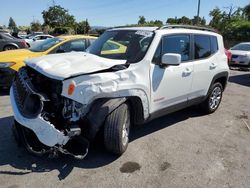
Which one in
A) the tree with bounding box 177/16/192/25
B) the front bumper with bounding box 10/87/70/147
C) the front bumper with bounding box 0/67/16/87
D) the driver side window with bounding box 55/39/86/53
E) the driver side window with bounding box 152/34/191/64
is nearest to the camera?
the front bumper with bounding box 10/87/70/147

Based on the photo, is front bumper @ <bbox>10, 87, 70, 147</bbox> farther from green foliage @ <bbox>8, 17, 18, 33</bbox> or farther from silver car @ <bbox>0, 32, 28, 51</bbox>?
green foliage @ <bbox>8, 17, 18, 33</bbox>

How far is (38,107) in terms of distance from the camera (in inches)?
145

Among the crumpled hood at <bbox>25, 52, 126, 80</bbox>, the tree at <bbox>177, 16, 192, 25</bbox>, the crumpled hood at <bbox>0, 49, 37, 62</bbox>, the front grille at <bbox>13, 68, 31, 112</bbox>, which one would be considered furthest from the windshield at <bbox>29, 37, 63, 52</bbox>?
the tree at <bbox>177, 16, 192, 25</bbox>

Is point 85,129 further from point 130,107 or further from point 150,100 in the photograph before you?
point 150,100

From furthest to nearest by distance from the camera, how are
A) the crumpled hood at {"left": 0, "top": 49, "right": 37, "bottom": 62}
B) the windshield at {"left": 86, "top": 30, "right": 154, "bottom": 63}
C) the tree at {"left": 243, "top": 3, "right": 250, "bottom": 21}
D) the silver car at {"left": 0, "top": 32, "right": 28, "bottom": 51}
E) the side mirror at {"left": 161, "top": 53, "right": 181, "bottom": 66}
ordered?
1. the tree at {"left": 243, "top": 3, "right": 250, "bottom": 21}
2. the silver car at {"left": 0, "top": 32, "right": 28, "bottom": 51}
3. the crumpled hood at {"left": 0, "top": 49, "right": 37, "bottom": 62}
4. the windshield at {"left": 86, "top": 30, "right": 154, "bottom": 63}
5. the side mirror at {"left": 161, "top": 53, "right": 181, "bottom": 66}

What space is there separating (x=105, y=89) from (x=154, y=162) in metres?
1.30

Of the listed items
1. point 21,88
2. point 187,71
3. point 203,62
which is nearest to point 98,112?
point 21,88

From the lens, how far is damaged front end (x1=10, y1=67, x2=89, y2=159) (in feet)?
11.4

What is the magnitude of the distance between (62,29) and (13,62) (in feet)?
148

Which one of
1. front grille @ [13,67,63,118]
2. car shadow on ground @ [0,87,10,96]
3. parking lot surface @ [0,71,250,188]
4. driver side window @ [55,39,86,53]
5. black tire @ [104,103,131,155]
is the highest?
driver side window @ [55,39,86,53]

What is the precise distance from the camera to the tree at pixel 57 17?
6205 cm

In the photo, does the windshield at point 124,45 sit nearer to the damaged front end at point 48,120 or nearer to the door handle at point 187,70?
the door handle at point 187,70

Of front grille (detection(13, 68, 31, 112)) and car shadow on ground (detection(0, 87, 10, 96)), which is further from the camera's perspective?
car shadow on ground (detection(0, 87, 10, 96))

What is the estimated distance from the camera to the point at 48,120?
3.55 meters
